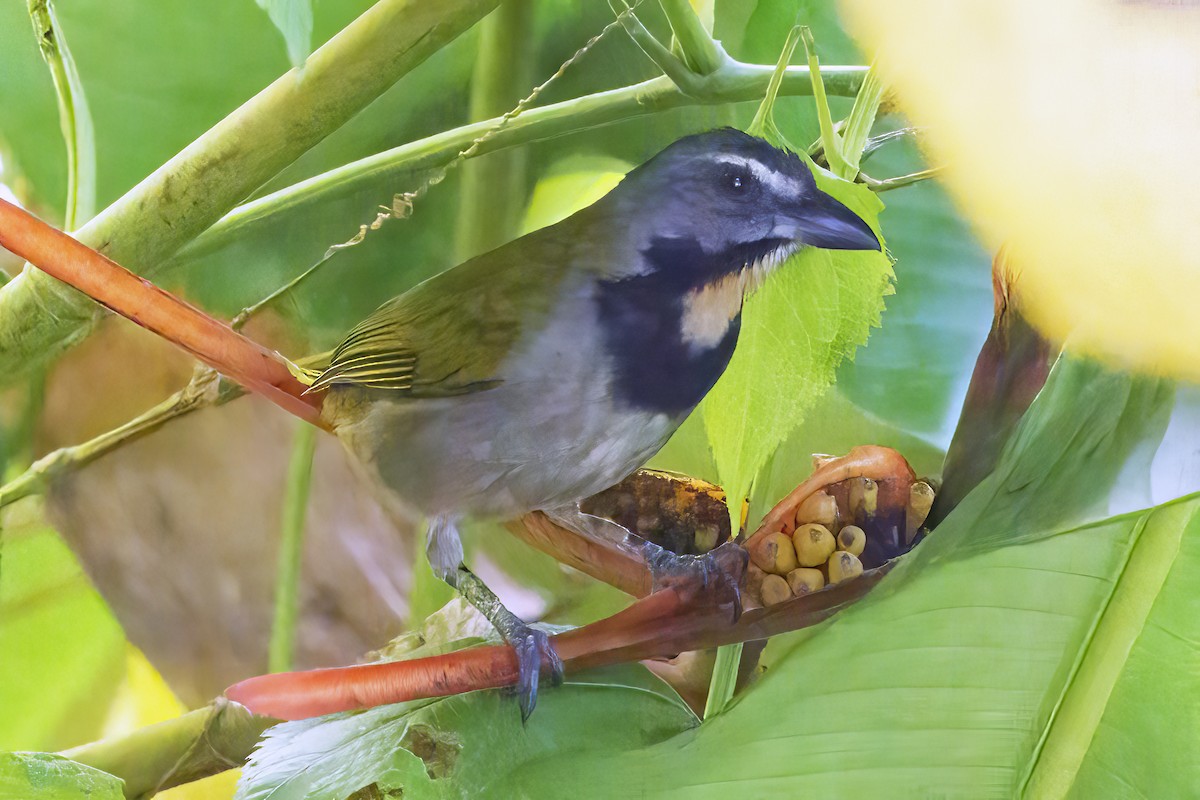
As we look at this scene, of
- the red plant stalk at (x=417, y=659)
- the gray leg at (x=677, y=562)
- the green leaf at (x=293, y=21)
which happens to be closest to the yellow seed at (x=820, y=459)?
the red plant stalk at (x=417, y=659)

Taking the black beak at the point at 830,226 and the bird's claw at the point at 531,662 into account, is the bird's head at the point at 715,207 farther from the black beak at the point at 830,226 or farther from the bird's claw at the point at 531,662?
the bird's claw at the point at 531,662

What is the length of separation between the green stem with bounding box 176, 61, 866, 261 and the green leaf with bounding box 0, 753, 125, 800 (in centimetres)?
45

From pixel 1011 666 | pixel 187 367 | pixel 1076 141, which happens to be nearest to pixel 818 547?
pixel 1011 666

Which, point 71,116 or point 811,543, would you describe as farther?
point 811,543

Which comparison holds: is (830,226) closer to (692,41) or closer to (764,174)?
(764,174)

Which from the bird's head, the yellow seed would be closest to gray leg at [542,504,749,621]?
the yellow seed

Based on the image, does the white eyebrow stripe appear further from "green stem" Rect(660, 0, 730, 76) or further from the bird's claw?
→ the bird's claw

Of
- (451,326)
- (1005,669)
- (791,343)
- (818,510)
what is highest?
(451,326)

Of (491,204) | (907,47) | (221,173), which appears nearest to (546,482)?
(491,204)

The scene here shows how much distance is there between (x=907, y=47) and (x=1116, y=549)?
0.51 meters

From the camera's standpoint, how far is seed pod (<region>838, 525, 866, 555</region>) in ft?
2.70

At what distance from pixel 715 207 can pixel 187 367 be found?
0.47m

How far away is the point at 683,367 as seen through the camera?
0.74 meters

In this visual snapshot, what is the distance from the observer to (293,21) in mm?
715
